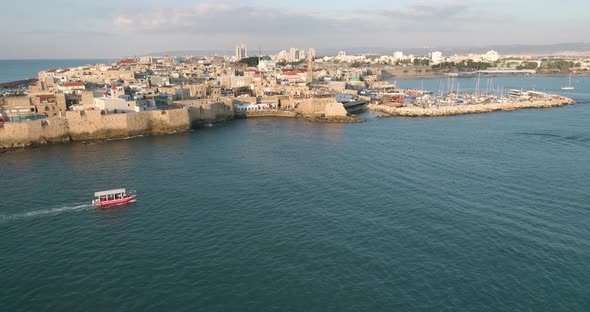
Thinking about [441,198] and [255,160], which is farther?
[255,160]

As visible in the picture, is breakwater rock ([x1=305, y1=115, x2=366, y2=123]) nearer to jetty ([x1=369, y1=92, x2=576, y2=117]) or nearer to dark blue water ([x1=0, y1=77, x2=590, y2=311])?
jetty ([x1=369, y1=92, x2=576, y2=117])

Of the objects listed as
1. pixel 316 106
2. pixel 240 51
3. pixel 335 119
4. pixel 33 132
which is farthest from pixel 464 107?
pixel 240 51

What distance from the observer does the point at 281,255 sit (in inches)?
619

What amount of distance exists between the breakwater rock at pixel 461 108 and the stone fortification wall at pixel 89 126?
2597cm

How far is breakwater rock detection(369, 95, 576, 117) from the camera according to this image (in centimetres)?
5194

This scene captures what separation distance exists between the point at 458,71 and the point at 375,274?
135483mm

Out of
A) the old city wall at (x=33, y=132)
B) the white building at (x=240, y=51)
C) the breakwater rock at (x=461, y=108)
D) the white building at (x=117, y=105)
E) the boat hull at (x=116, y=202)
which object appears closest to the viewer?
the boat hull at (x=116, y=202)

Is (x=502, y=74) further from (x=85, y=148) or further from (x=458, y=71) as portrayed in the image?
(x=85, y=148)

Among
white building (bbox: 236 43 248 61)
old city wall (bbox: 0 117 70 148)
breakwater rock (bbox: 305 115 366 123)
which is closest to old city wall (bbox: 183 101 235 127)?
breakwater rock (bbox: 305 115 366 123)

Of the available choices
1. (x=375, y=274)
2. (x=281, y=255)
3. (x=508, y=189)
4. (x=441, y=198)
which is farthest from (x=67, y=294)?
(x=508, y=189)

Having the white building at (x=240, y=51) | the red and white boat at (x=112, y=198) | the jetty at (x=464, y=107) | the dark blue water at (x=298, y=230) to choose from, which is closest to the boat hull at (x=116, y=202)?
the red and white boat at (x=112, y=198)

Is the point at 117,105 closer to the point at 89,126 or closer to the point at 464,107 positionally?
the point at 89,126

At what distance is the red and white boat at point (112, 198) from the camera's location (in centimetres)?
2019

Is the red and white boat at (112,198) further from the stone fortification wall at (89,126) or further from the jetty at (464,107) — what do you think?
the jetty at (464,107)
